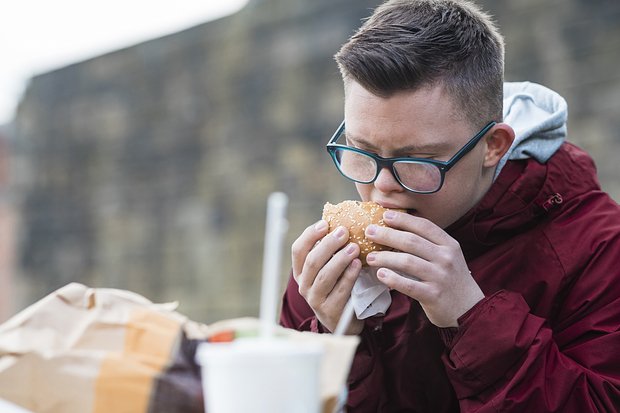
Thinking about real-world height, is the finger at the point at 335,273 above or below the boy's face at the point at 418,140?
below

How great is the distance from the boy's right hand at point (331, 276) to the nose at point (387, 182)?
139mm

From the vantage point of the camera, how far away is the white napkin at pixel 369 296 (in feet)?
6.03

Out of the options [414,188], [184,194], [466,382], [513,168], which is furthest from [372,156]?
[184,194]

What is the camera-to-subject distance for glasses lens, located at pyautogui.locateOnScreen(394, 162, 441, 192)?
186cm

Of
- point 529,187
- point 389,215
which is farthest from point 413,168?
point 529,187

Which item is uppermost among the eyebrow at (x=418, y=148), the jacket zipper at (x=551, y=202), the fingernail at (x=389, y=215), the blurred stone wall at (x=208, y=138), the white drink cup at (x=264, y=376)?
the white drink cup at (x=264, y=376)

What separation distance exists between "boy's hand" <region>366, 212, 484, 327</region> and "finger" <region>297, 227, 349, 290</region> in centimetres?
8

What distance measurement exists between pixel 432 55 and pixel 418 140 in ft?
0.77

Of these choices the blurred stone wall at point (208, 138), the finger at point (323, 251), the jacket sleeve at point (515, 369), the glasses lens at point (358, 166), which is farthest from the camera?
the blurred stone wall at point (208, 138)

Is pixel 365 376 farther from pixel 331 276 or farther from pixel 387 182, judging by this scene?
pixel 387 182

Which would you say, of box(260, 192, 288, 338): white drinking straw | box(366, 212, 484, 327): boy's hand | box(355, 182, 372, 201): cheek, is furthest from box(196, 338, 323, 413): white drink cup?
box(355, 182, 372, 201): cheek

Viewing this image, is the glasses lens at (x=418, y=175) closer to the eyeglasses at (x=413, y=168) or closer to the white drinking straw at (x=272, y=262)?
the eyeglasses at (x=413, y=168)

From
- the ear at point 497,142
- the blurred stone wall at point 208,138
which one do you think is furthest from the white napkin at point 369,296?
the blurred stone wall at point 208,138

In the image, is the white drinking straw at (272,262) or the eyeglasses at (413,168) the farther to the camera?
the eyeglasses at (413,168)
